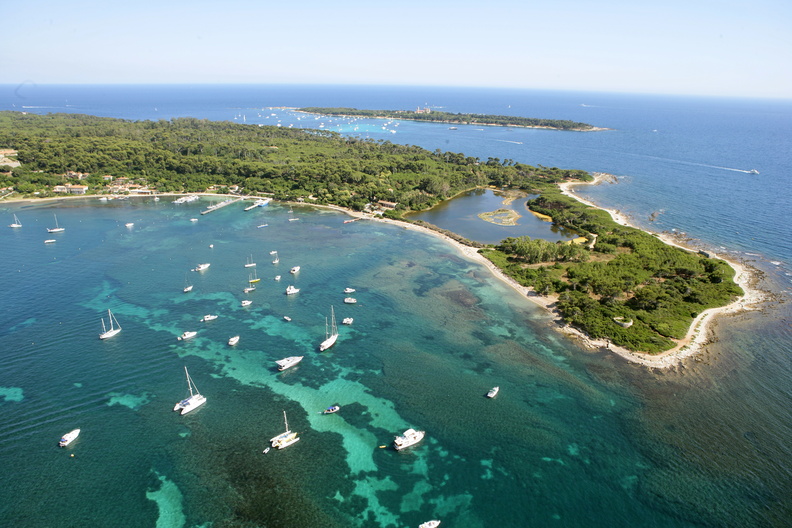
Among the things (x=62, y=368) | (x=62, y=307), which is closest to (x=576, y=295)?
(x=62, y=368)

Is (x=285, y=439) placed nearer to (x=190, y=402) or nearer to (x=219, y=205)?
(x=190, y=402)

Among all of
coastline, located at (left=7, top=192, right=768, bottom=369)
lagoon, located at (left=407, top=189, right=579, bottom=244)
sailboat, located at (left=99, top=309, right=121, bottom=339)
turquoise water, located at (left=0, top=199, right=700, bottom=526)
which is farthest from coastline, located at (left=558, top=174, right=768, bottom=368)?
sailboat, located at (left=99, top=309, right=121, bottom=339)

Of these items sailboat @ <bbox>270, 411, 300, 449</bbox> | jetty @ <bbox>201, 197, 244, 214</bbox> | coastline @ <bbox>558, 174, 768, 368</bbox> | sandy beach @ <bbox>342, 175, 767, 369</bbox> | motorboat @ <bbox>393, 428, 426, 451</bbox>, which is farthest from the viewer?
jetty @ <bbox>201, 197, 244, 214</bbox>

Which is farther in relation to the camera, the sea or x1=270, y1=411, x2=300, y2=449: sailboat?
x1=270, y1=411, x2=300, y2=449: sailboat

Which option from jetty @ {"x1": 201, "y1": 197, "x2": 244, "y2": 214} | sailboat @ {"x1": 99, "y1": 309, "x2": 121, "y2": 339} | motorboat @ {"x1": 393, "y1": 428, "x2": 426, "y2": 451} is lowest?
motorboat @ {"x1": 393, "y1": 428, "x2": 426, "y2": 451}

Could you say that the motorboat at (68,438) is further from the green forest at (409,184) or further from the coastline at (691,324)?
the green forest at (409,184)

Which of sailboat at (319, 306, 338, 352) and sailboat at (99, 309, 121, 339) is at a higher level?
sailboat at (99, 309, 121, 339)

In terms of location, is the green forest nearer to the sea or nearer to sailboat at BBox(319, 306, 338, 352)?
the sea
